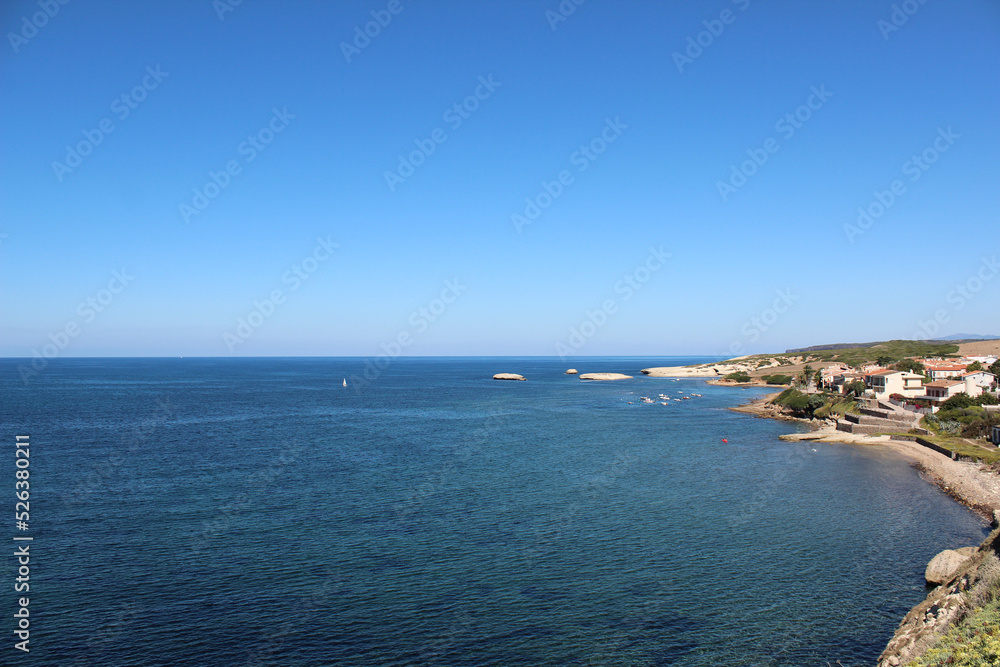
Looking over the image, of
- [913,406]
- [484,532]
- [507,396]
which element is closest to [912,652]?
[484,532]

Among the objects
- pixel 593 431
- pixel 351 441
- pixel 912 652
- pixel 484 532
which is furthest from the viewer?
pixel 593 431

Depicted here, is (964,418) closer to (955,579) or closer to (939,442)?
(939,442)

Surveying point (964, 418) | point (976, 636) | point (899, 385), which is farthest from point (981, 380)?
point (976, 636)

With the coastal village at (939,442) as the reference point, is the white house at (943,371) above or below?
above

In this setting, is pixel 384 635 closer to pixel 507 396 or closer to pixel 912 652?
pixel 912 652

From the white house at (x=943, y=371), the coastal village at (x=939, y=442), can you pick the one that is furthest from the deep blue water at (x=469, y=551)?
the white house at (x=943, y=371)

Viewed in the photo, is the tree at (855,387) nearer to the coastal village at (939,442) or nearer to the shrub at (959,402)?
the coastal village at (939,442)
